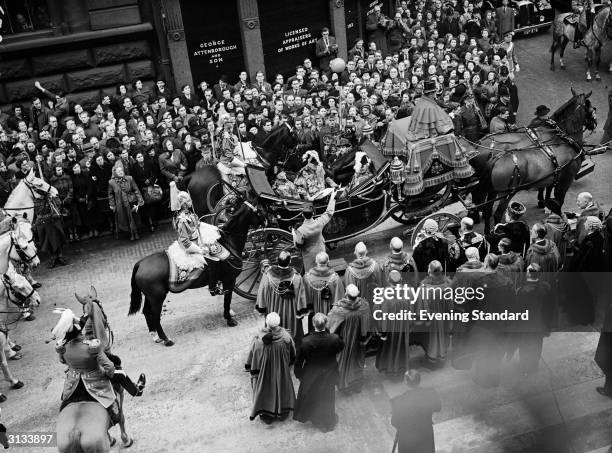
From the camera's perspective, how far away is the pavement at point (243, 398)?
10.6 metres

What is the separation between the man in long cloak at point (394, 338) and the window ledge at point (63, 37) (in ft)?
37.6

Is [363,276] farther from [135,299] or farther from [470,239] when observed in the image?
[135,299]

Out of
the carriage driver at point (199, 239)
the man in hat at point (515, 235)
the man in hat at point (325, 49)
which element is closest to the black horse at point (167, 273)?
the carriage driver at point (199, 239)

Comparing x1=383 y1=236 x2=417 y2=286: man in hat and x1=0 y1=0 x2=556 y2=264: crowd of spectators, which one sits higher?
x1=0 y1=0 x2=556 y2=264: crowd of spectators

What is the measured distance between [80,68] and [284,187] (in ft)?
27.9

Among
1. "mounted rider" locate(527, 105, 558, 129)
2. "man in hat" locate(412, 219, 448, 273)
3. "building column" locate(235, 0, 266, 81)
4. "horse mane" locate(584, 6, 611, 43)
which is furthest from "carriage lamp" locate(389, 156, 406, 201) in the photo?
"horse mane" locate(584, 6, 611, 43)

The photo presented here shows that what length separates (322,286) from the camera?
11.8 metres

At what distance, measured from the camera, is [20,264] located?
553 inches

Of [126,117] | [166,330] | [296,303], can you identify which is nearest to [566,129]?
[296,303]

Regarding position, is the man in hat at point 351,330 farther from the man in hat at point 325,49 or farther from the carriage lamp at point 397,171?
the man in hat at point 325,49

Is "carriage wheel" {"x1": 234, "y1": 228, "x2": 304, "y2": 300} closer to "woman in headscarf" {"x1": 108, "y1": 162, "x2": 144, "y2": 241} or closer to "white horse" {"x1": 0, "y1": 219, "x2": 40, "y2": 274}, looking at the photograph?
"woman in headscarf" {"x1": 108, "y1": 162, "x2": 144, "y2": 241}

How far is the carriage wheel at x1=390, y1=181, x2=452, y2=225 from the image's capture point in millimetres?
14781

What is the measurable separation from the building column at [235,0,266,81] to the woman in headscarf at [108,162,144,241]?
20.9ft

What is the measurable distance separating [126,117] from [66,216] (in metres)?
3.38
